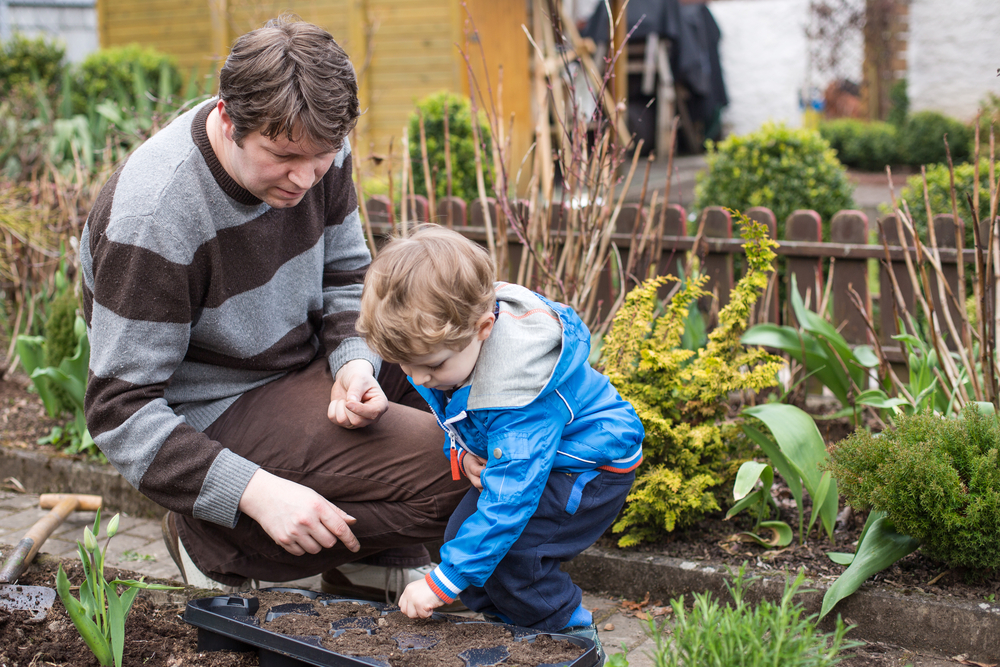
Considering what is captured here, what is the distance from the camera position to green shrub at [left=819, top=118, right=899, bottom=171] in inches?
485

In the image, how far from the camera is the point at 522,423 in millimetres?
1762

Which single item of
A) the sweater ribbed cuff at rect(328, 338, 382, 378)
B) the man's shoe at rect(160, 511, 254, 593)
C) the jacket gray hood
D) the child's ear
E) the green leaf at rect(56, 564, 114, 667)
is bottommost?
the man's shoe at rect(160, 511, 254, 593)

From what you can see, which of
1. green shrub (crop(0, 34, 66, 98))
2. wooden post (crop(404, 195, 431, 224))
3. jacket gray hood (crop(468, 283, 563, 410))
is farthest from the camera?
green shrub (crop(0, 34, 66, 98))

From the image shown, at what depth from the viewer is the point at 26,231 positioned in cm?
405

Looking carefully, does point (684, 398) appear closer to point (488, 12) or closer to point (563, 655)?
point (563, 655)

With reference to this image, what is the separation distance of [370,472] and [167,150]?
897mm

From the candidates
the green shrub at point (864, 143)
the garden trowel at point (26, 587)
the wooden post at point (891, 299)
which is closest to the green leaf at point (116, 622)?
the garden trowel at point (26, 587)

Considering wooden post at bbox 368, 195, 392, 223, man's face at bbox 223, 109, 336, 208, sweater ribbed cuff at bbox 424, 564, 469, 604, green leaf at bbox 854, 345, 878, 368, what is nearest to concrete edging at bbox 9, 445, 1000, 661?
sweater ribbed cuff at bbox 424, 564, 469, 604

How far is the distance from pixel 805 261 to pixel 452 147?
281cm

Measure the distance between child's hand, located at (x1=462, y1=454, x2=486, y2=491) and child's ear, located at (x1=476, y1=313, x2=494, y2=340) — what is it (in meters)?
0.32

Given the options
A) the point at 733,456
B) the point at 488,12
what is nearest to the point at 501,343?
the point at 733,456

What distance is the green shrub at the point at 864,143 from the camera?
1231 centimetres

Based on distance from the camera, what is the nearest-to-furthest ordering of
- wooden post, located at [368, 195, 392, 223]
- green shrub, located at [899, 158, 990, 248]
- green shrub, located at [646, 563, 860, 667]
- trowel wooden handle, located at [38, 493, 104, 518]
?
green shrub, located at [646, 563, 860, 667]
trowel wooden handle, located at [38, 493, 104, 518]
wooden post, located at [368, 195, 392, 223]
green shrub, located at [899, 158, 990, 248]

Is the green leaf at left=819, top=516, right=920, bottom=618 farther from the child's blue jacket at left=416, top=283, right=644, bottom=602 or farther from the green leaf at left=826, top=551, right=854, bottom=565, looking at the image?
the child's blue jacket at left=416, top=283, right=644, bottom=602
